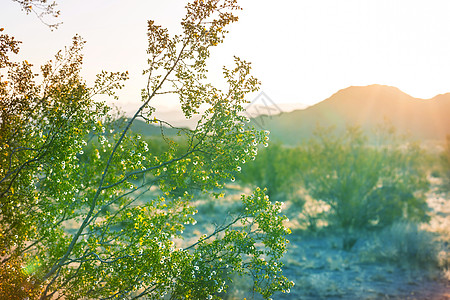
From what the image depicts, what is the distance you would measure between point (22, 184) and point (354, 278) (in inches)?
480

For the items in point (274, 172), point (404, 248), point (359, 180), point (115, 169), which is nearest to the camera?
point (115, 169)

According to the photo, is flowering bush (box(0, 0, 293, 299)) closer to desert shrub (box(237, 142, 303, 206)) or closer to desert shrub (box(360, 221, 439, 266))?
desert shrub (box(360, 221, 439, 266))

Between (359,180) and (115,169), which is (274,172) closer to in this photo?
(359,180)

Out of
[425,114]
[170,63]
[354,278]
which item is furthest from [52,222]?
[425,114]

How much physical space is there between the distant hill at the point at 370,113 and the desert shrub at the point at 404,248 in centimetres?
10434

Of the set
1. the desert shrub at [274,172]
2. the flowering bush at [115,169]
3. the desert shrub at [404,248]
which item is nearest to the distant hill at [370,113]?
the desert shrub at [274,172]

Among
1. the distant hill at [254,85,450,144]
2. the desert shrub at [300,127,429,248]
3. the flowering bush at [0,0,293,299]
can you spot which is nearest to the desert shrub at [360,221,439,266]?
the desert shrub at [300,127,429,248]

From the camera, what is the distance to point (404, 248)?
54.6ft

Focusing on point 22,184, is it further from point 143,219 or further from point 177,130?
point 177,130

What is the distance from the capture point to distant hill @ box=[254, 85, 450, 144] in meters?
126

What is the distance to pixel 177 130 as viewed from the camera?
19.6 feet

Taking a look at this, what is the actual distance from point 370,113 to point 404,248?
130 meters

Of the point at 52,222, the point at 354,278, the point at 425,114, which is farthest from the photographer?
the point at 425,114

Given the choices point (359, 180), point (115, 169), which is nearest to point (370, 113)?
point (359, 180)
